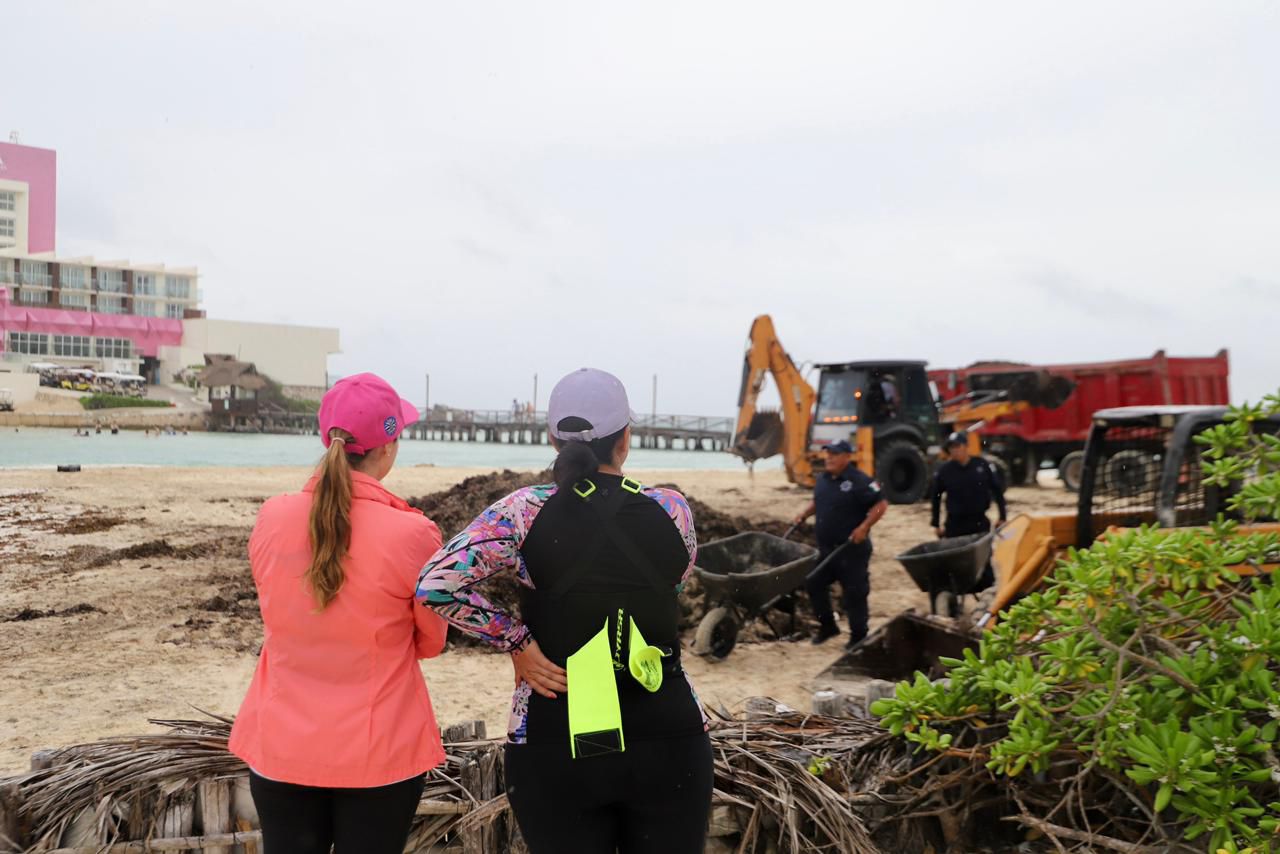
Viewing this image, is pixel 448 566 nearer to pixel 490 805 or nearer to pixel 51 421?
pixel 490 805

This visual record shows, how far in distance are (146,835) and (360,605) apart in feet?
5.03

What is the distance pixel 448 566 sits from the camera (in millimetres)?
2064

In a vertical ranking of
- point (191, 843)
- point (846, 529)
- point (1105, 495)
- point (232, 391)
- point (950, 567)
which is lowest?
point (191, 843)

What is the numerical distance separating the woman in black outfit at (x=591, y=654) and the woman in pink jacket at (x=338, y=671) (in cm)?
14

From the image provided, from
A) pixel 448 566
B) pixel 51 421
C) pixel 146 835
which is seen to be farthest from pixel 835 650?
pixel 51 421

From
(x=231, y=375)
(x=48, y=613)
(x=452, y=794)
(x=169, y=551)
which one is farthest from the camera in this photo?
(x=231, y=375)

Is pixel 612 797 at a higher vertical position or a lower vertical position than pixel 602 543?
lower

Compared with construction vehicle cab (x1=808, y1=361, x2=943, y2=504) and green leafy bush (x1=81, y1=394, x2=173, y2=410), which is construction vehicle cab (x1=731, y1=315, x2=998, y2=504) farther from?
green leafy bush (x1=81, y1=394, x2=173, y2=410)

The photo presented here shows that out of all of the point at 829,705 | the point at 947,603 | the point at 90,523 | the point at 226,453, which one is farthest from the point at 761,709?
the point at 226,453

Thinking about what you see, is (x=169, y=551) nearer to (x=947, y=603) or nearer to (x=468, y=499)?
(x=468, y=499)

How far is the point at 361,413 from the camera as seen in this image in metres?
Result: 2.23

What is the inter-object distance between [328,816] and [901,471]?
635 inches

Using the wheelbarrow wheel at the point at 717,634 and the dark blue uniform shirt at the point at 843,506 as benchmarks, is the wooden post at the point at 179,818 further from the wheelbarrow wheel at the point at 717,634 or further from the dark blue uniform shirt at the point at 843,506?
the dark blue uniform shirt at the point at 843,506

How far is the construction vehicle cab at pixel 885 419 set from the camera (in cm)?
1714
